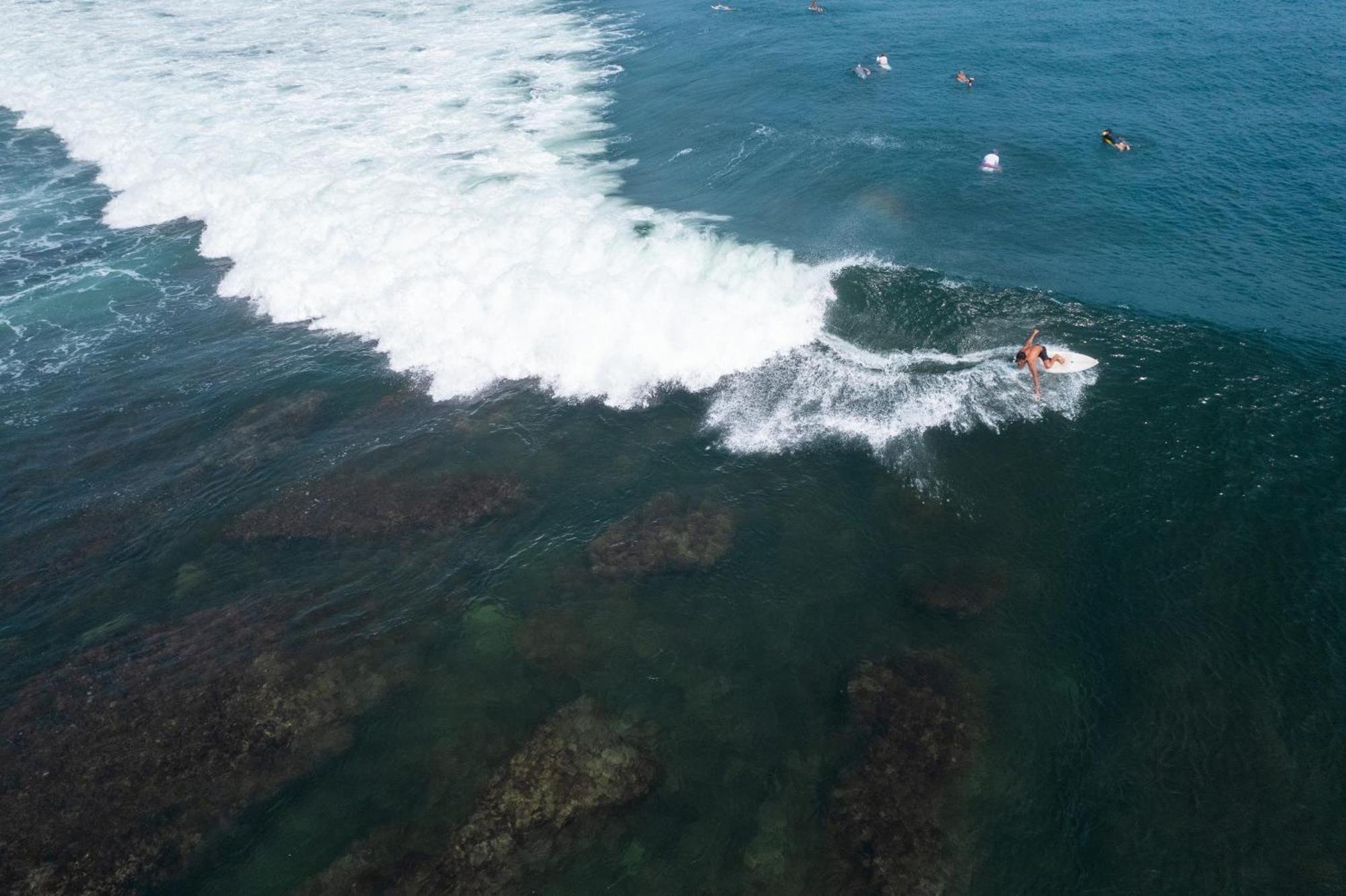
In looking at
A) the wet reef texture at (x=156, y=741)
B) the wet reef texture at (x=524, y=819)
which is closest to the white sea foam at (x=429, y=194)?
the wet reef texture at (x=156, y=741)

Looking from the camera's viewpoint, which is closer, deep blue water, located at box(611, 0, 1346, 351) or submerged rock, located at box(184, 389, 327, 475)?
submerged rock, located at box(184, 389, 327, 475)

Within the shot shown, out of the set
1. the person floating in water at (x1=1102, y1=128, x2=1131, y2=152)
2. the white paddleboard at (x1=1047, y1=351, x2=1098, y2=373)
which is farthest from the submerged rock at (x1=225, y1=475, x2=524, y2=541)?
the person floating in water at (x1=1102, y1=128, x2=1131, y2=152)

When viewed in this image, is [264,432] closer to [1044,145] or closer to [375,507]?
[375,507]

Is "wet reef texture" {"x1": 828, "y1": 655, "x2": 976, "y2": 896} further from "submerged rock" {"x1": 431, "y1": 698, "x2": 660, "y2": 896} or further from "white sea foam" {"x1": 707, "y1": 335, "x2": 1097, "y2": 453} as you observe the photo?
"white sea foam" {"x1": 707, "y1": 335, "x2": 1097, "y2": 453}

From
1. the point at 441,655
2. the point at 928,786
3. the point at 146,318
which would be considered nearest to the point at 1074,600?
the point at 928,786

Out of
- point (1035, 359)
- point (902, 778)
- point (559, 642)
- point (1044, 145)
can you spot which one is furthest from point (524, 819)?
point (1044, 145)

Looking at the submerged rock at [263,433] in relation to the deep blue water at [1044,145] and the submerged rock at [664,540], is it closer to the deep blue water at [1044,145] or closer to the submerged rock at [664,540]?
the submerged rock at [664,540]
